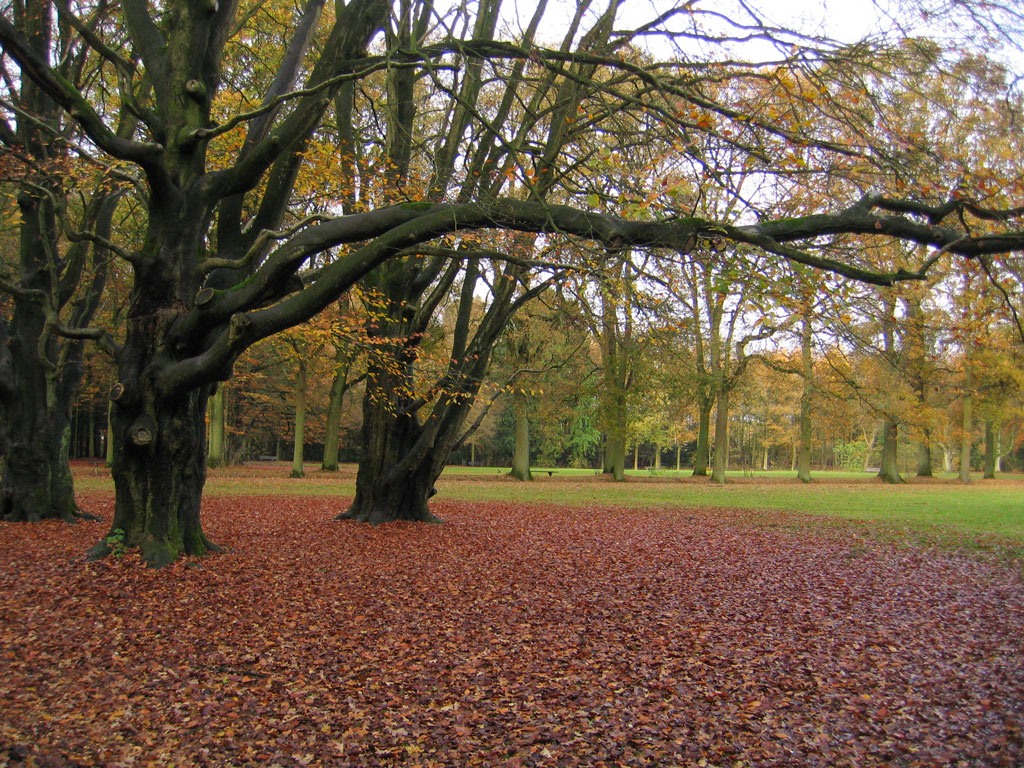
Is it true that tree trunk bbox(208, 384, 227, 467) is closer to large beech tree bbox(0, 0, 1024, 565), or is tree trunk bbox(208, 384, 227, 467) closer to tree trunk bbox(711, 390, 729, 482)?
large beech tree bbox(0, 0, 1024, 565)

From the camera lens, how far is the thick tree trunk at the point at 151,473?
322 inches

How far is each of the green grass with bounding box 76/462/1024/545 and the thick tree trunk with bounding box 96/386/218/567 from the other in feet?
40.3

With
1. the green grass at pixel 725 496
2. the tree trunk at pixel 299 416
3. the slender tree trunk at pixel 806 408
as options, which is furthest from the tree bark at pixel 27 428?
the slender tree trunk at pixel 806 408

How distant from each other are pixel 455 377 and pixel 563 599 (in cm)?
619

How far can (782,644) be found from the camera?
20.7ft

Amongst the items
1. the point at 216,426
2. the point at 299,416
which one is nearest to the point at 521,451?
the point at 299,416


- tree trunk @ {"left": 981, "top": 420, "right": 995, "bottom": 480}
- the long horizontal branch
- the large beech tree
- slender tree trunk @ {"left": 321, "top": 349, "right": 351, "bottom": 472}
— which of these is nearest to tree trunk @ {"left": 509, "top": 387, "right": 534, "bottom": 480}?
slender tree trunk @ {"left": 321, "top": 349, "right": 351, "bottom": 472}

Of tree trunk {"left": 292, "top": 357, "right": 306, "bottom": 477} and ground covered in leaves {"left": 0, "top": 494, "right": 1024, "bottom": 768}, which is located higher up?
tree trunk {"left": 292, "top": 357, "right": 306, "bottom": 477}

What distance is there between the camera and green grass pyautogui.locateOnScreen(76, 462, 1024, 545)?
1706cm

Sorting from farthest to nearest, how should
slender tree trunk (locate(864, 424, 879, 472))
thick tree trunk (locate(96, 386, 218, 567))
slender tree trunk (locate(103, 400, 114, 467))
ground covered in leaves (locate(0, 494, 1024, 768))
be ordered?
slender tree trunk (locate(864, 424, 879, 472)), slender tree trunk (locate(103, 400, 114, 467)), thick tree trunk (locate(96, 386, 218, 567)), ground covered in leaves (locate(0, 494, 1024, 768))

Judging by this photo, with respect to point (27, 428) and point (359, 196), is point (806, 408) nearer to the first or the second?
point (359, 196)

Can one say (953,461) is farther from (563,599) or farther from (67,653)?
(67,653)

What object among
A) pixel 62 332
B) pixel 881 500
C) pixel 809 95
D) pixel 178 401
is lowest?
pixel 881 500

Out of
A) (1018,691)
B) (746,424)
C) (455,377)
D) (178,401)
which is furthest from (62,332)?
(746,424)
